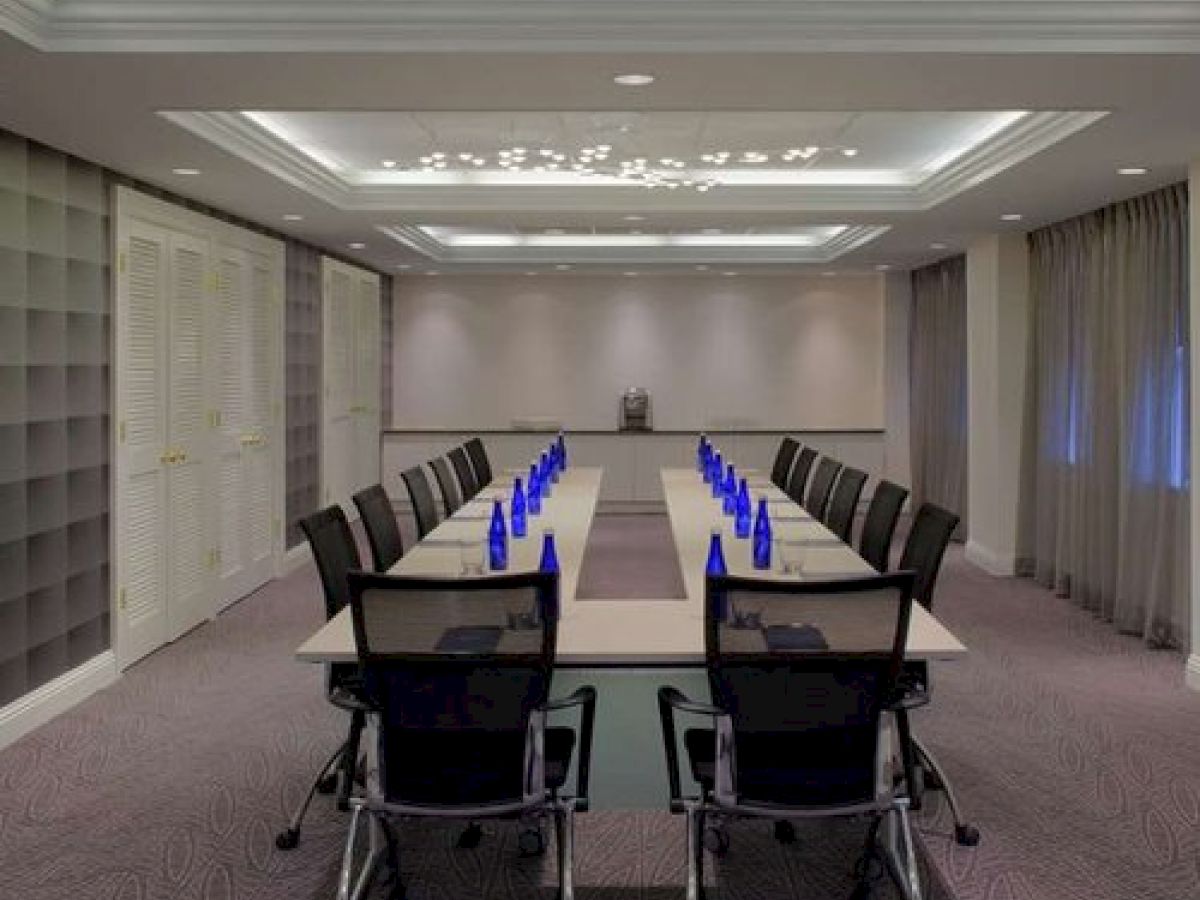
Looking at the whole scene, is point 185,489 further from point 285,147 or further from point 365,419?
point 365,419

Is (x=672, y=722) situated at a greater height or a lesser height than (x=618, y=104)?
lesser

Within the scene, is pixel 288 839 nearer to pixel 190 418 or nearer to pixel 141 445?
pixel 141 445

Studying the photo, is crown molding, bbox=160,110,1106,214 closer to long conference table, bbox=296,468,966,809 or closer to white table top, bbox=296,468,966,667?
white table top, bbox=296,468,966,667

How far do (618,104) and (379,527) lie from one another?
188 centimetres

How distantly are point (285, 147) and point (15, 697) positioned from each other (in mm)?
2880

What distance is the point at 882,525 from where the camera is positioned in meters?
5.22

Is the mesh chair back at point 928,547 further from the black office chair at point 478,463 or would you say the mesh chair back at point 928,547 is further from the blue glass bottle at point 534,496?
the black office chair at point 478,463

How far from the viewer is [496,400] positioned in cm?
1305

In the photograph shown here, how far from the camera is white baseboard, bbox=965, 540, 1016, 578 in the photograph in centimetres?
873

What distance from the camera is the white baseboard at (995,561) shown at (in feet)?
28.6

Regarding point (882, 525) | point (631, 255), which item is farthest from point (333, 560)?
point (631, 255)

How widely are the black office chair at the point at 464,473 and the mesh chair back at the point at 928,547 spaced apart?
3.73m

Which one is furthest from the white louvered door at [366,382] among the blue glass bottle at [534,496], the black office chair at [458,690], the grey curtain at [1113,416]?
the black office chair at [458,690]

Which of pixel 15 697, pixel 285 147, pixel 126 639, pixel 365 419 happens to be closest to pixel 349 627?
pixel 15 697
